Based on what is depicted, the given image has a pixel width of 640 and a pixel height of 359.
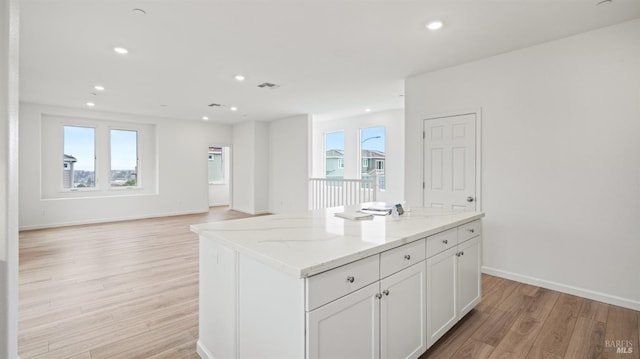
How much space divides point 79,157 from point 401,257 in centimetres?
791

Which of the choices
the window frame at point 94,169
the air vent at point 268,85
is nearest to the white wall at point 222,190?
the window frame at point 94,169

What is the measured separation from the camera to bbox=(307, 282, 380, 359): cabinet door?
1270 mm

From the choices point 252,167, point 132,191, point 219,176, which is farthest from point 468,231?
point 219,176

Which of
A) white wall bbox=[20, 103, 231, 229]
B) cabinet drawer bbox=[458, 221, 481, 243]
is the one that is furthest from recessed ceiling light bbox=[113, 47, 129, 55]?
white wall bbox=[20, 103, 231, 229]

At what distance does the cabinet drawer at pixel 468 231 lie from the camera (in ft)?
7.56

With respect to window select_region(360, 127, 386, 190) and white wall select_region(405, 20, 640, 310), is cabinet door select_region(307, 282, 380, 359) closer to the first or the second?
white wall select_region(405, 20, 640, 310)

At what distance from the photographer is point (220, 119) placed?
8.15 meters

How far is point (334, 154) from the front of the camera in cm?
866

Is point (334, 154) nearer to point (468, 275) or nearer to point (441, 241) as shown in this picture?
point (468, 275)

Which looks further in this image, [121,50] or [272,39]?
[121,50]

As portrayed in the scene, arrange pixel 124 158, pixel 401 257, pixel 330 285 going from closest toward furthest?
pixel 330 285
pixel 401 257
pixel 124 158

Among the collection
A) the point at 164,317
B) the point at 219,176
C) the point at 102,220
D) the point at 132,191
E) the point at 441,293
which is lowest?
the point at 164,317

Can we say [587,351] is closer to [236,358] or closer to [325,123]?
[236,358]

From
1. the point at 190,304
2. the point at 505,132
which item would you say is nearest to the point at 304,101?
the point at 505,132
